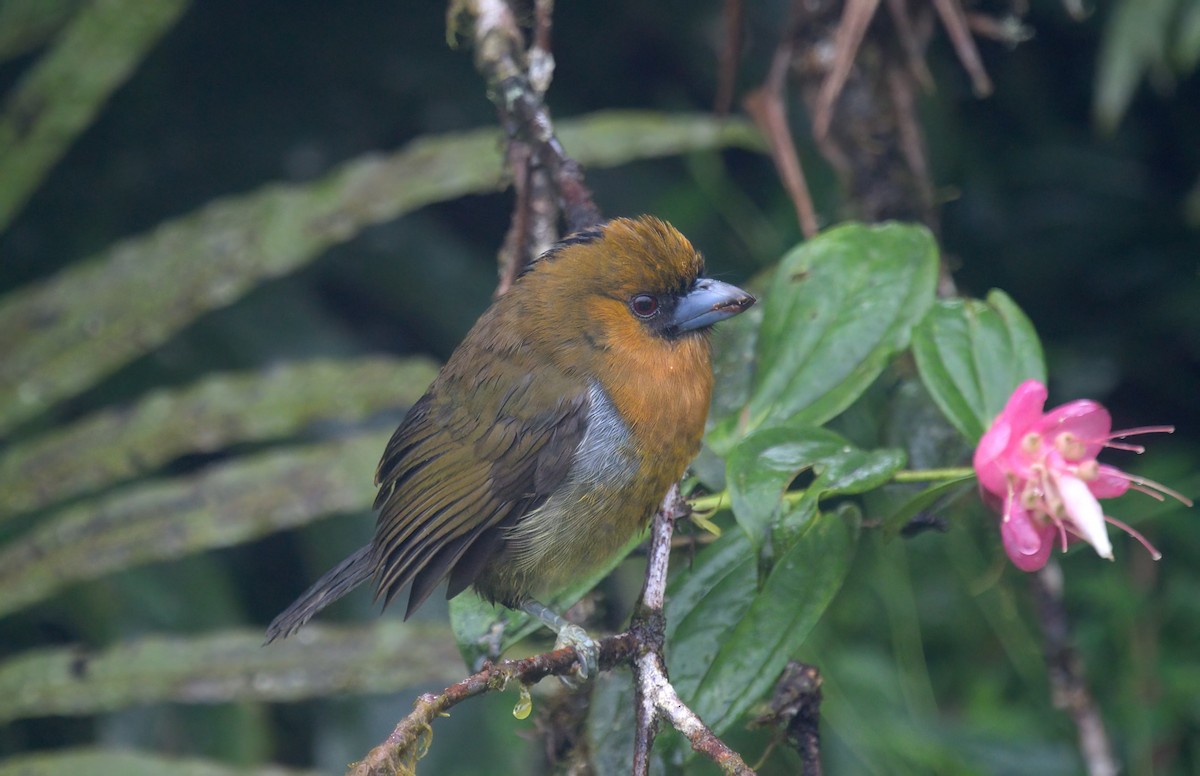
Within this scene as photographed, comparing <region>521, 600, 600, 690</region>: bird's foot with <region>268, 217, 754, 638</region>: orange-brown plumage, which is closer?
<region>521, 600, 600, 690</region>: bird's foot

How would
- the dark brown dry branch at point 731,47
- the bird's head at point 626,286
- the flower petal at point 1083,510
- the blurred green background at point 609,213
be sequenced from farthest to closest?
the blurred green background at point 609,213 → the dark brown dry branch at point 731,47 → the bird's head at point 626,286 → the flower petal at point 1083,510

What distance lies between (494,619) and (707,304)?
619mm

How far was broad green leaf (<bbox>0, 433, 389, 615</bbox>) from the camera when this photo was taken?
2.49 m

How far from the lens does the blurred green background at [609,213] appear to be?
102 inches

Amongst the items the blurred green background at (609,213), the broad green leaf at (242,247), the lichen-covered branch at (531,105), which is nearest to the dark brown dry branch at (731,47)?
the broad green leaf at (242,247)

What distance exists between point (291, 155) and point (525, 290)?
137cm

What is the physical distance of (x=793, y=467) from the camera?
63.1 inches

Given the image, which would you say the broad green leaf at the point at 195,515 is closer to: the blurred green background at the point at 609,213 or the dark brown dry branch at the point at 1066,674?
the blurred green background at the point at 609,213

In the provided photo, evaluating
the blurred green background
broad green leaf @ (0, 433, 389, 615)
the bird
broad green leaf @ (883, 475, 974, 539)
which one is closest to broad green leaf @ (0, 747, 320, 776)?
the blurred green background

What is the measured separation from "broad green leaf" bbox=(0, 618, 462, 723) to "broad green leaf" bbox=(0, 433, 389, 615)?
0.17m

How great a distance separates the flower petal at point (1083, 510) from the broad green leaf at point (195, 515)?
1.45 meters

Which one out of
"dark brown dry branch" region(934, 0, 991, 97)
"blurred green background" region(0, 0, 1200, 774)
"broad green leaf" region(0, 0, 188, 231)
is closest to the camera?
"dark brown dry branch" region(934, 0, 991, 97)

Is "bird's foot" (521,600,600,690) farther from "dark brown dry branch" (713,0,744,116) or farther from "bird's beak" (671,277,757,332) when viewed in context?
"dark brown dry branch" (713,0,744,116)

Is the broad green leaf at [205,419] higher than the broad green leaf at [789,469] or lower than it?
higher
